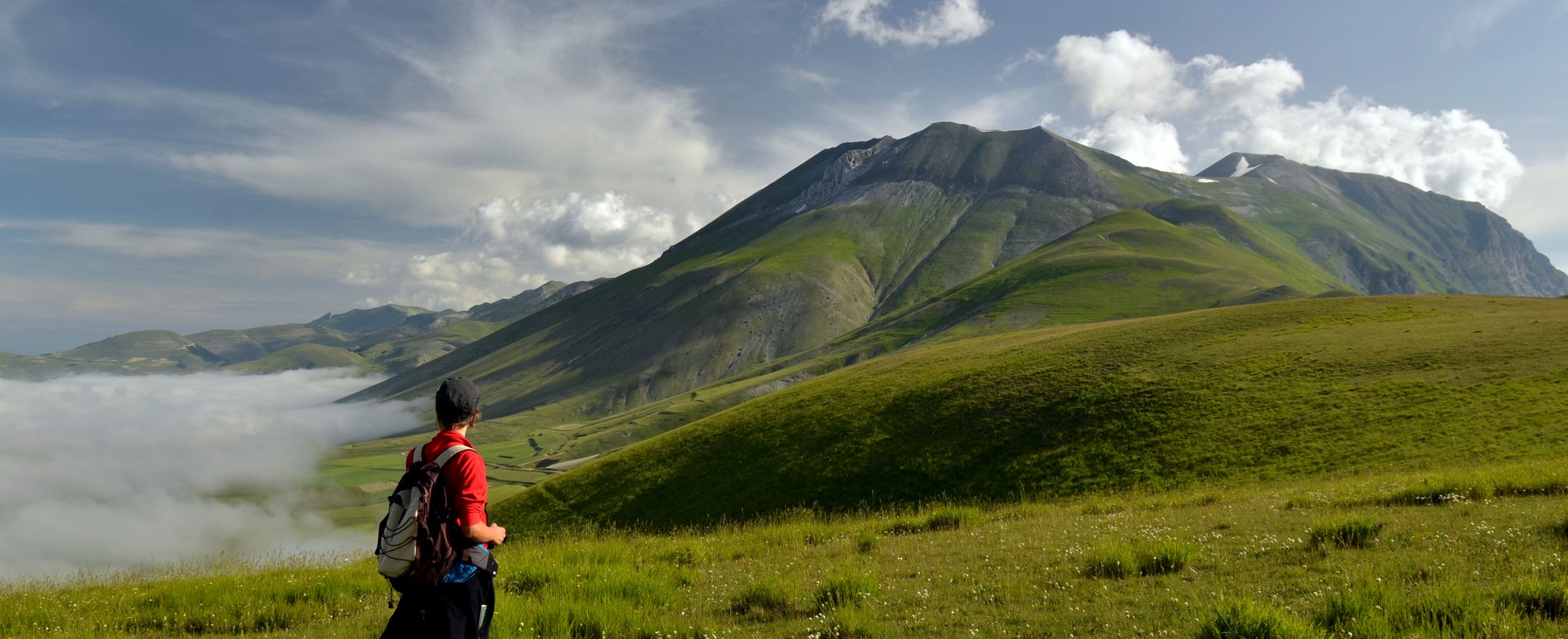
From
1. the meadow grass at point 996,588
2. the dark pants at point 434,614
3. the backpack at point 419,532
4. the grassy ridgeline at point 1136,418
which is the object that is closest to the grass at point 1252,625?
the meadow grass at point 996,588

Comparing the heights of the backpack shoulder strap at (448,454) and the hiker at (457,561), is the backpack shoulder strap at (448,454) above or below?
above

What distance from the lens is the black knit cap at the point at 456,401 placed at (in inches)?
287

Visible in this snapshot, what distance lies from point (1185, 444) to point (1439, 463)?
925cm

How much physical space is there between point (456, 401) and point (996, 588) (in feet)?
27.6

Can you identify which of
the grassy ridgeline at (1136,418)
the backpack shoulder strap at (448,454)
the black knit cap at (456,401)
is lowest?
the grassy ridgeline at (1136,418)

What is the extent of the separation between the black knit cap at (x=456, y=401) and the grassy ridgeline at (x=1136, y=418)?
18.1m

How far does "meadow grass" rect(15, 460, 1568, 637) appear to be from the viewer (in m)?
8.26

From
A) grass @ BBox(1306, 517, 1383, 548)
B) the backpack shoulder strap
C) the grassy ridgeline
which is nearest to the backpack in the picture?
the backpack shoulder strap

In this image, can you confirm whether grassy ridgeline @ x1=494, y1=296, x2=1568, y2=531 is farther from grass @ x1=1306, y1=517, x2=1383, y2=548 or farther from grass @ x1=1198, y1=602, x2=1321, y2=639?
grass @ x1=1198, y1=602, x2=1321, y2=639

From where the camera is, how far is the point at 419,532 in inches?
263

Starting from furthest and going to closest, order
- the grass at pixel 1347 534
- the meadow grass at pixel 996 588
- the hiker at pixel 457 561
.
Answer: the grass at pixel 1347 534 < the meadow grass at pixel 996 588 < the hiker at pixel 457 561

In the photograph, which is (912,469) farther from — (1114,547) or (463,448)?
(463,448)

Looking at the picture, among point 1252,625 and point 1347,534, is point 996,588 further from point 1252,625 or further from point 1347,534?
point 1347,534

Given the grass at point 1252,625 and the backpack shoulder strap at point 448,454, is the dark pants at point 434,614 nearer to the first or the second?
the backpack shoulder strap at point 448,454
